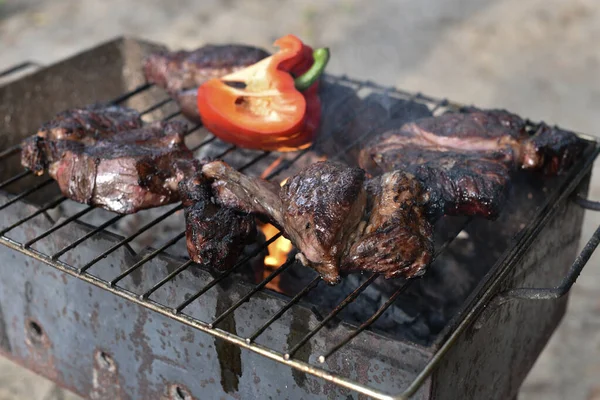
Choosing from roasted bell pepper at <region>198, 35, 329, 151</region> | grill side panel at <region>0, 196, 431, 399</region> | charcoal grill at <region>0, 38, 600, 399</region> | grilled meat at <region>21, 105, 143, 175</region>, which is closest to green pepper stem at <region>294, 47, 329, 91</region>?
roasted bell pepper at <region>198, 35, 329, 151</region>

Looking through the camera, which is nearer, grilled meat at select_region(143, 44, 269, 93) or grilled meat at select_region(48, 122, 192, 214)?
grilled meat at select_region(48, 122, 192, 214)

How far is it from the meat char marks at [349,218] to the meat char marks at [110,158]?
1.37 ft

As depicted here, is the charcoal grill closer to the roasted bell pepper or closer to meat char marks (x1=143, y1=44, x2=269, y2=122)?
the roasted bell pepper

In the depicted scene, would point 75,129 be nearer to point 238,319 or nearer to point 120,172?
point 120,172

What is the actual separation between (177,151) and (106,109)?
24.6 inches

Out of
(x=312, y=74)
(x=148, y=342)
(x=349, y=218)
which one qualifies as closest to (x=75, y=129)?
(x=148, y=342)

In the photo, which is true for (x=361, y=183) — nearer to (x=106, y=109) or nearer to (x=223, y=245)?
(x=223, y=245)

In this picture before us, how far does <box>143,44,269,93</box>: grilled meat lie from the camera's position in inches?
150

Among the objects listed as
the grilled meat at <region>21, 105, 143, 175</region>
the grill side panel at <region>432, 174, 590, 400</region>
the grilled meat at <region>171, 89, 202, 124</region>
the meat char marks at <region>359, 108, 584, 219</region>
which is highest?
the grilled meat at <region>21, 105, 143, 175</region>

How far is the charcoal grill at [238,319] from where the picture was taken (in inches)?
93.7

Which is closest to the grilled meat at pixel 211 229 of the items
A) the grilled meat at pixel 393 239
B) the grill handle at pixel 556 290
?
the grilled meat at pixel 393 239

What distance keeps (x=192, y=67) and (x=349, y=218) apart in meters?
1.77

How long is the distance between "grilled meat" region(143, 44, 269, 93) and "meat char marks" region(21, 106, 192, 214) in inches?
23.7

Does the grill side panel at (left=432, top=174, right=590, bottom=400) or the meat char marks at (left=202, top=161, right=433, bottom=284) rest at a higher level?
the meat char marks at (left=202, top=161, right=433, bottom=284)
